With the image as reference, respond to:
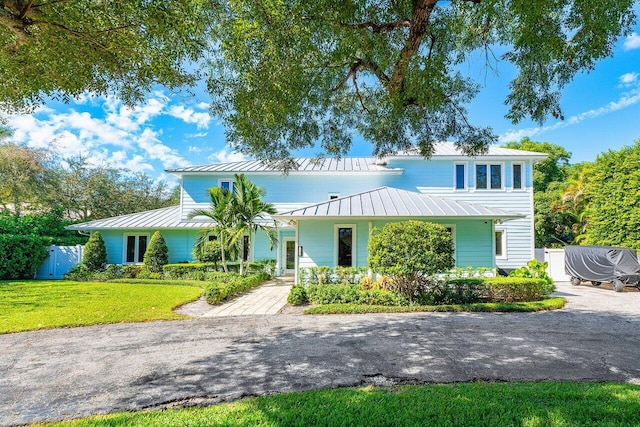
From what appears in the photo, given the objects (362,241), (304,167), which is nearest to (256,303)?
(362,241)

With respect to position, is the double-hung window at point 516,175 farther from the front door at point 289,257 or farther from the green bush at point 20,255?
the green bush at point 20,255

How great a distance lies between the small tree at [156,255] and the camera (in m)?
17.5

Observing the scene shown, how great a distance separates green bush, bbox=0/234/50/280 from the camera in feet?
52.0

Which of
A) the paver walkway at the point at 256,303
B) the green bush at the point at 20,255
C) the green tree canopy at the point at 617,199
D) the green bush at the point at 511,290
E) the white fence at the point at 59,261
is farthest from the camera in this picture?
the white fence at the point at 59,261

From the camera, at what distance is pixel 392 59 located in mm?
6062

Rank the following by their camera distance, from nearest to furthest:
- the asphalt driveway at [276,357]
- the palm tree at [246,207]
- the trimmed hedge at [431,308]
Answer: the asphalt driveway at [276,357], the trimmed hedge at [431,308], the palm tree at [246,207]

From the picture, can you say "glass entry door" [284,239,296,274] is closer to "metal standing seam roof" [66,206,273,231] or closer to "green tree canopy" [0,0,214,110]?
"metal standing seam roof" [66,206,273,231]

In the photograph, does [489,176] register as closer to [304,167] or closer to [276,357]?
[304,167]

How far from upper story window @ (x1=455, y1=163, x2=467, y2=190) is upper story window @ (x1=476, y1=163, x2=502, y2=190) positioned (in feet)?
2.31

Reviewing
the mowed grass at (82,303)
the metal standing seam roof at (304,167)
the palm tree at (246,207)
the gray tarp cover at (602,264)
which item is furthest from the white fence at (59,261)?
the gray tarp cover at (602,264)

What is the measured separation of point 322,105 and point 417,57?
2.14m

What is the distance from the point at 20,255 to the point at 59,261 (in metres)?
1.82

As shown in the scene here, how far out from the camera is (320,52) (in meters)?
5.23

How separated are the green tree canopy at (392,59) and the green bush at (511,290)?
18.5 feet
